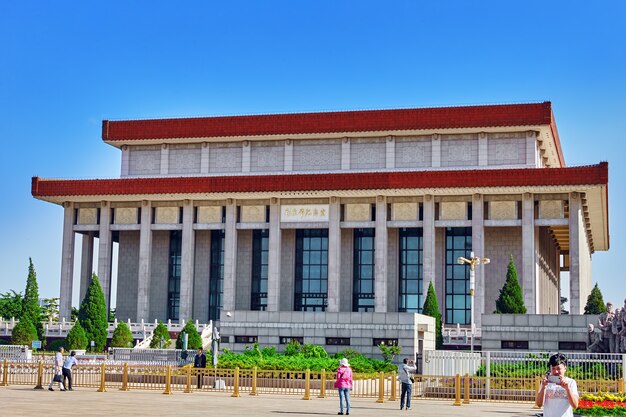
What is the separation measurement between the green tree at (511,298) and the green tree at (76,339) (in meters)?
26.5

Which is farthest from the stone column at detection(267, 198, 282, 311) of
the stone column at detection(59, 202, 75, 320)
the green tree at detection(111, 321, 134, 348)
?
the stone column at detection(59, 202, 75, 320)

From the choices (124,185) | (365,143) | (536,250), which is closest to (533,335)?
(536,250)

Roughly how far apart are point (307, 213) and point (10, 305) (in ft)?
128

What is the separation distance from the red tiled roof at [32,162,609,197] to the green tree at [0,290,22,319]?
24361 mm

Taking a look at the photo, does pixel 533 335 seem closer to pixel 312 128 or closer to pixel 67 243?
pixel 312 128

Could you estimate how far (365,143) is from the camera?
7450 cm

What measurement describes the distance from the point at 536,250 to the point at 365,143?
15.5m

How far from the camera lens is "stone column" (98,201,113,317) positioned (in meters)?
73.2

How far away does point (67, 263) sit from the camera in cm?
7388

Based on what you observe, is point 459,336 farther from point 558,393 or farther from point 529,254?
point 558,393

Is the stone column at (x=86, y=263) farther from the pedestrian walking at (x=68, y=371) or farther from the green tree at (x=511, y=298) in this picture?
the pedestrian walking at (x=68, y=371)

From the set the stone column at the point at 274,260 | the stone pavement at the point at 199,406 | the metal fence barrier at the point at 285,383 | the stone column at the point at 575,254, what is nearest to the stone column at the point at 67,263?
the stone column at the point at 274,260

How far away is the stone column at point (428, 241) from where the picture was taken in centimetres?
6800

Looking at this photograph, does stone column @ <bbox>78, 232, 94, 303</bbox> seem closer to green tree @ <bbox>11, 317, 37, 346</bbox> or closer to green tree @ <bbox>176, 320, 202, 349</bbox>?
green tree @ <bbox>11, 317, 37, 346</bbox>
